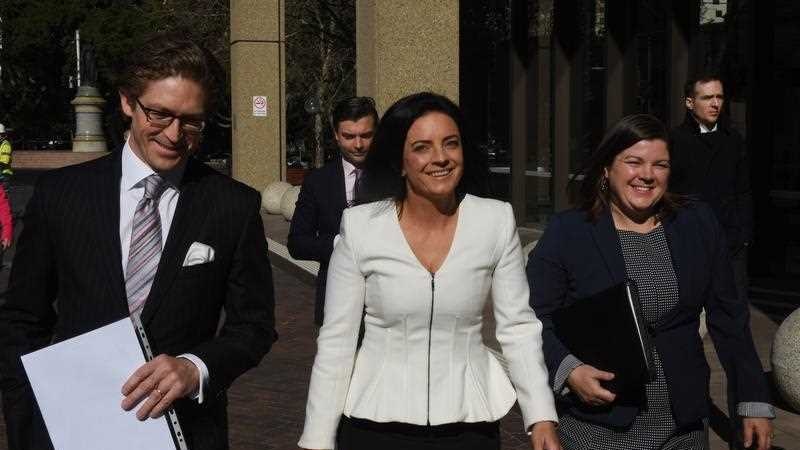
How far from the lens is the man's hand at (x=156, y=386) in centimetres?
246

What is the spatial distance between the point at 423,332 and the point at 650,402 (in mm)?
820

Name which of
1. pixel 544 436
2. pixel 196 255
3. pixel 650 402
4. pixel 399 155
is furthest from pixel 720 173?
pixel 196 255

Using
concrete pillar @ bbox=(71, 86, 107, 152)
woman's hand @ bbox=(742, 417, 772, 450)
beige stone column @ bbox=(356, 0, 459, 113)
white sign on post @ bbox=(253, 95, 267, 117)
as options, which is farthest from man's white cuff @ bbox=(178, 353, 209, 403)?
concrete pillar @ bbox=(71, 86, 107, 152)

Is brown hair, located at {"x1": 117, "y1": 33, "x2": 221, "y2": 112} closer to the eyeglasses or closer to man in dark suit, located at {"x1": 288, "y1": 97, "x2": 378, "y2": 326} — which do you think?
the eyeglasses

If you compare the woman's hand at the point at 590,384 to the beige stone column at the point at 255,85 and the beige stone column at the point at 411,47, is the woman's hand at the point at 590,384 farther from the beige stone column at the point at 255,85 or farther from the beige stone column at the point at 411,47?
the beige stone column at the point at 255,85

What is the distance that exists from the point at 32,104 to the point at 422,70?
81.1 metres

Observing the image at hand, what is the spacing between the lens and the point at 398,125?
3.35 m

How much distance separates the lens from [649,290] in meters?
3.60

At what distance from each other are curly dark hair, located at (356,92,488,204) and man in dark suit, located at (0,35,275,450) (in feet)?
2.14

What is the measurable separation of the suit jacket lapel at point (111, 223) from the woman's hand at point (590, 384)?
1.44m

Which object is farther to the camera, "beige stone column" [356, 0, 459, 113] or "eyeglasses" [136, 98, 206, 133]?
"beige stone column" [356, 0, 459, 113]

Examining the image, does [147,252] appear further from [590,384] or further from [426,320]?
[590,384]

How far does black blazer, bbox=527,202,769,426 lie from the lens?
3.56m

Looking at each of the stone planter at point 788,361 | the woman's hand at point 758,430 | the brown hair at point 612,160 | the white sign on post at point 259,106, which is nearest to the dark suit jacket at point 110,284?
the brown hair at point 612,160
